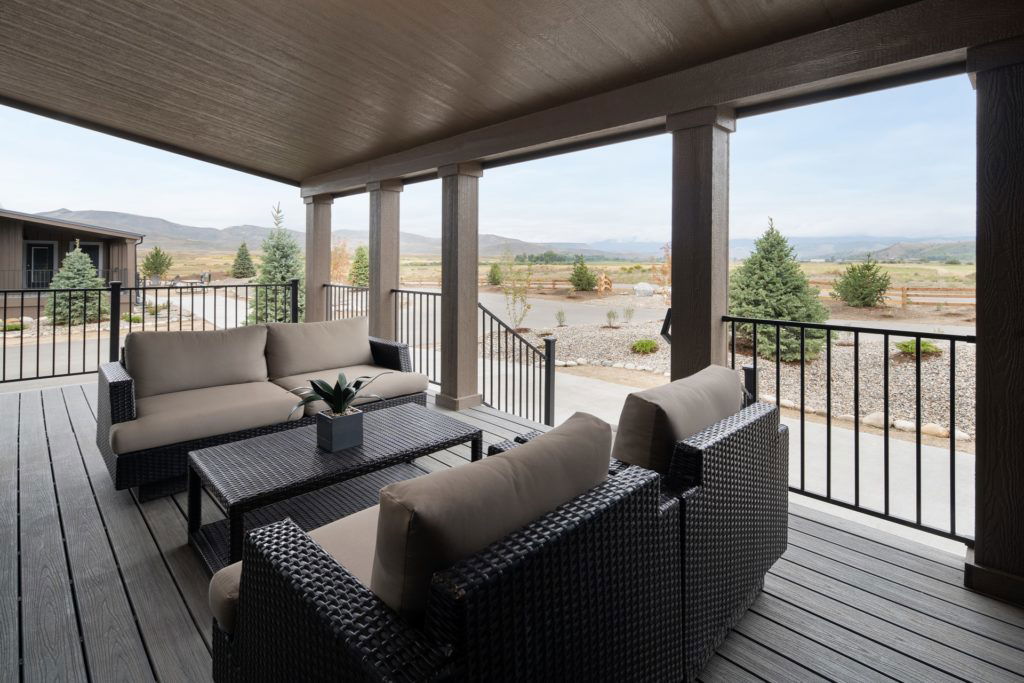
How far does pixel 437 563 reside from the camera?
0.95 metres

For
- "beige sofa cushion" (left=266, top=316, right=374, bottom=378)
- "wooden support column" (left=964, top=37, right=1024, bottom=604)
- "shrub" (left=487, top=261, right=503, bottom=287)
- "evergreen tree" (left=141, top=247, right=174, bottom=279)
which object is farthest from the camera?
"evergreen tree" (left=141, top=247, right=174, bottom=279)

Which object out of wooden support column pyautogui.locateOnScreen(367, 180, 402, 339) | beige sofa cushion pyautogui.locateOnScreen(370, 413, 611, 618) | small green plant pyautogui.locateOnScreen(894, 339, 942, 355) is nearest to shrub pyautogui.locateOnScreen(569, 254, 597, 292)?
small green plant pyautogui.locateOnScreen(894, 339, 942, 355)

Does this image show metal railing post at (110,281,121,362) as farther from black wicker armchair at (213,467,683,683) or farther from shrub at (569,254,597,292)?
shrub at (569,254,597,292)

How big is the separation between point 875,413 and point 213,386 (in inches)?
348

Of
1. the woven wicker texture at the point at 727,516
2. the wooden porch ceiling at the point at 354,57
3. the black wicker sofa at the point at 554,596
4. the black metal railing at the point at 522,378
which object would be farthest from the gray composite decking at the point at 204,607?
the wooden porch ceiling at the point at 354,57

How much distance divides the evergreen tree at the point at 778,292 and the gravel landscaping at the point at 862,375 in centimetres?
46

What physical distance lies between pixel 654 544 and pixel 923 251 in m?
8.12

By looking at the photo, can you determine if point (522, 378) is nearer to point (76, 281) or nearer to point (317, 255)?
point (317, 255)

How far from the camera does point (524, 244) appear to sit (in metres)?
13.1

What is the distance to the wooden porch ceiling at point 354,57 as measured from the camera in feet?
8.66

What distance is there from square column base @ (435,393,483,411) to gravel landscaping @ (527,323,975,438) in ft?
14.4

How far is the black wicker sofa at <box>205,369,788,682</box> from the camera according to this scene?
0.91 m

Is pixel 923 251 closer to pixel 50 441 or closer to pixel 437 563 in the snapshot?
pixel 437 563

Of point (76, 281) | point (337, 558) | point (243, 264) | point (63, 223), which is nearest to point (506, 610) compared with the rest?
point (337, 558)
